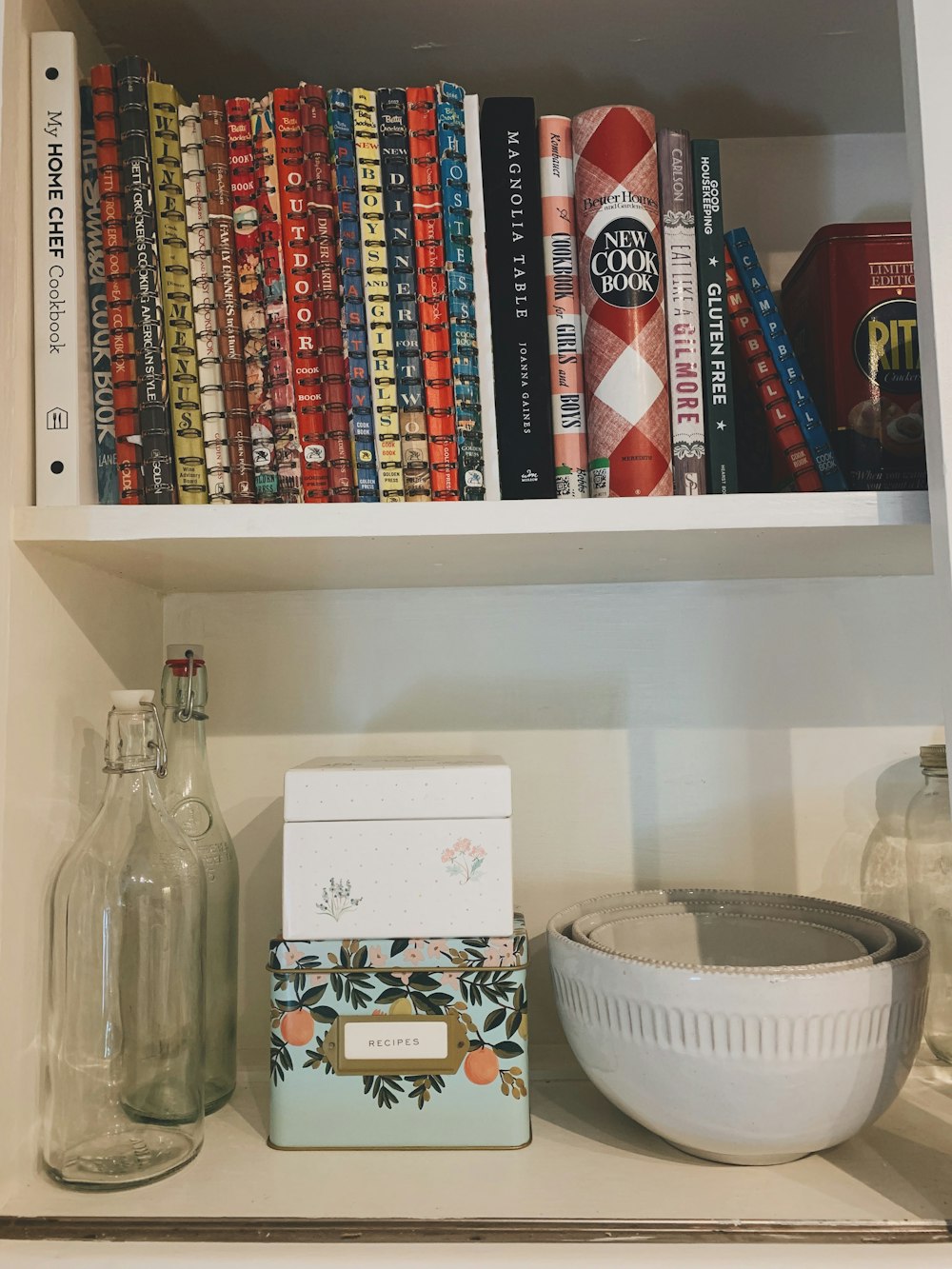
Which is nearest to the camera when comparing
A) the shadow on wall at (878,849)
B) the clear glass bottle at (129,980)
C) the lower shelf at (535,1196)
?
the lower shelf at (535,1196)

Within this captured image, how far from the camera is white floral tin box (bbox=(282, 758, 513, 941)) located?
740 millimetres

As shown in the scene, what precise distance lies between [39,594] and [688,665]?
0.59m

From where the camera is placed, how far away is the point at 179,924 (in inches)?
30.3

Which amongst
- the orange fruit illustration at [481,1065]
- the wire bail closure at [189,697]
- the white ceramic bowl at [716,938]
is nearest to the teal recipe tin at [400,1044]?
the orange fruit illustration at [481,1065]

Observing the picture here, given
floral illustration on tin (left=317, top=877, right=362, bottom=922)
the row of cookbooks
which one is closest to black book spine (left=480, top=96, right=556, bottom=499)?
the row of cookbooks

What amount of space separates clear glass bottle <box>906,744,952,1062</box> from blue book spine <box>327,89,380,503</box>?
1.80ft

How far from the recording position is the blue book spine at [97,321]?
0.74 meters

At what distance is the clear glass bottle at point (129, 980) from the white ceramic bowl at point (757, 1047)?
32cm

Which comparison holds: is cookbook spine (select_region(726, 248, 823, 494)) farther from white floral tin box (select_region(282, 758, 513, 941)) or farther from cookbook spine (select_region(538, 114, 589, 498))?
white floral tin box (select_region(282, 758, 513, 941))

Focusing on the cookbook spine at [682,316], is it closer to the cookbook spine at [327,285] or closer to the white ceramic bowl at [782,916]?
the cookbook spine at [327,285]

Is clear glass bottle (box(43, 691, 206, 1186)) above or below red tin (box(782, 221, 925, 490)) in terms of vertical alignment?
below

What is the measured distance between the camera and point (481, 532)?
69 centimetres

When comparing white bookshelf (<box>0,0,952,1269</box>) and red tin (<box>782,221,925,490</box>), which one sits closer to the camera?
white bookshelf (<box>0,0,952,1269</box>)

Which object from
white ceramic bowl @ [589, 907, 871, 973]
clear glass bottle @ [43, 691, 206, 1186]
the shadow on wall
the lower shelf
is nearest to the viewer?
the lower shelf
